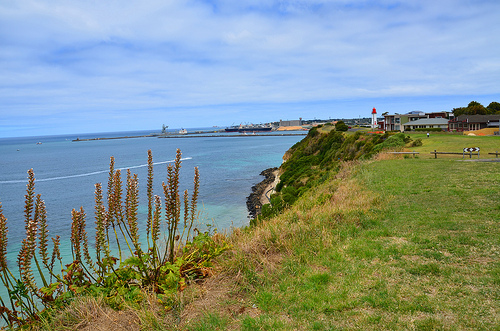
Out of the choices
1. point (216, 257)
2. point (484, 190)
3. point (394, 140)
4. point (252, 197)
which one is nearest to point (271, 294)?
point (216, 257)

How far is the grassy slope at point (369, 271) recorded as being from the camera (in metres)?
4.02

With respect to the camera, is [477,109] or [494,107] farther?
[494,107]

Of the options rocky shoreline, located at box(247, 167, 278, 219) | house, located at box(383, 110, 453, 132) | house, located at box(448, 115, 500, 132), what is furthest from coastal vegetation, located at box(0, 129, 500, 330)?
house, located at box(383, 110, 453, 132)

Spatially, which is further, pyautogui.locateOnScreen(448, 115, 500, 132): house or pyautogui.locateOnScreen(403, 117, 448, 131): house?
pyautogui.locateOnScreen(403, 117, 448, 131): house

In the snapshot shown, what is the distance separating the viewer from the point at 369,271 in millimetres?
5293

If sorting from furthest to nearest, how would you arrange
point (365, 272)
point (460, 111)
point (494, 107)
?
1. point (460, 111)
2. point (494, 107)
3. point (365, 272)

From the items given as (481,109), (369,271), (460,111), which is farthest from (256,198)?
(460,111)

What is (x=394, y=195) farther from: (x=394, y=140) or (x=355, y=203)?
(x=394, y=140)

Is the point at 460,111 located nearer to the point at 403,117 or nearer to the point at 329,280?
the point at 403,117

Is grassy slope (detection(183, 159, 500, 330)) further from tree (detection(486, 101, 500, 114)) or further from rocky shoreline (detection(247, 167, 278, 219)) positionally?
tree (detection(486, 101, 500, 114))

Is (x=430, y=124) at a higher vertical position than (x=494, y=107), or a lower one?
lower

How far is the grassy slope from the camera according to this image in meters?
4.02

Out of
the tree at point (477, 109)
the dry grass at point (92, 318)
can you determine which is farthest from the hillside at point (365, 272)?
the tree at point (477, 109)

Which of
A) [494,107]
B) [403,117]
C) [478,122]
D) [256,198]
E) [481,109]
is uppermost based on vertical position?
[494,107]
